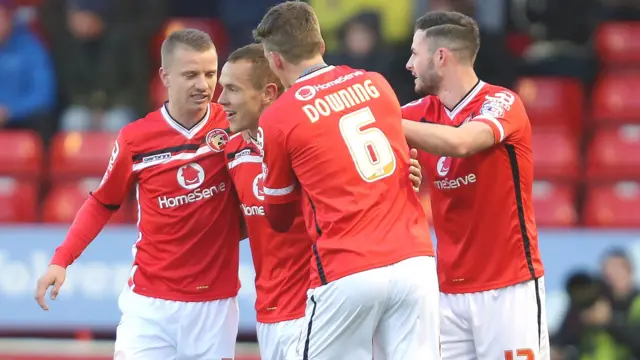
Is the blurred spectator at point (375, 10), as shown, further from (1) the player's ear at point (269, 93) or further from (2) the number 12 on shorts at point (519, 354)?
(2) the number 12 on shorts at point (519, 354)

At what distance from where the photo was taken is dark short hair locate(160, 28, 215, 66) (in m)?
6.01

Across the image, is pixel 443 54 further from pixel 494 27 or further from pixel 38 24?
pixel 38 24

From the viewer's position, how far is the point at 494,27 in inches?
442

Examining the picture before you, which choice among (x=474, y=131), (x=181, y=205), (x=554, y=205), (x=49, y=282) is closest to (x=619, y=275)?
(x=554, y=205)

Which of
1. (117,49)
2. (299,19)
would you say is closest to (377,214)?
(299,19)

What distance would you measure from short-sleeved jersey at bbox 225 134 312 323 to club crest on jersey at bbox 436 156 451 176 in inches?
28.3

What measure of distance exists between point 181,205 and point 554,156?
15.3 ft

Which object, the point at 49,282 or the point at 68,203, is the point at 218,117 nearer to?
the point at 49,282

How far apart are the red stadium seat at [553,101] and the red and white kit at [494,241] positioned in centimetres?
479

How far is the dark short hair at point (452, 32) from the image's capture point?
19.1 ft

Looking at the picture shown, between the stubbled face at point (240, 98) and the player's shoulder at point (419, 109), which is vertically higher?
the stubbled face at point (240, 98)

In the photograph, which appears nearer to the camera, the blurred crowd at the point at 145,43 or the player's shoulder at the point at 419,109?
the player's shoulder at the point at 419,109

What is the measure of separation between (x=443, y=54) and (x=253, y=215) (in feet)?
3.84

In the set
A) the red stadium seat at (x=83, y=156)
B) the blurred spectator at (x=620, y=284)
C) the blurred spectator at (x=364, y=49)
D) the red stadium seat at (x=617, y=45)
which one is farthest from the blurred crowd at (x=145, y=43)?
the blurred spectator at (x=620, y=284)
